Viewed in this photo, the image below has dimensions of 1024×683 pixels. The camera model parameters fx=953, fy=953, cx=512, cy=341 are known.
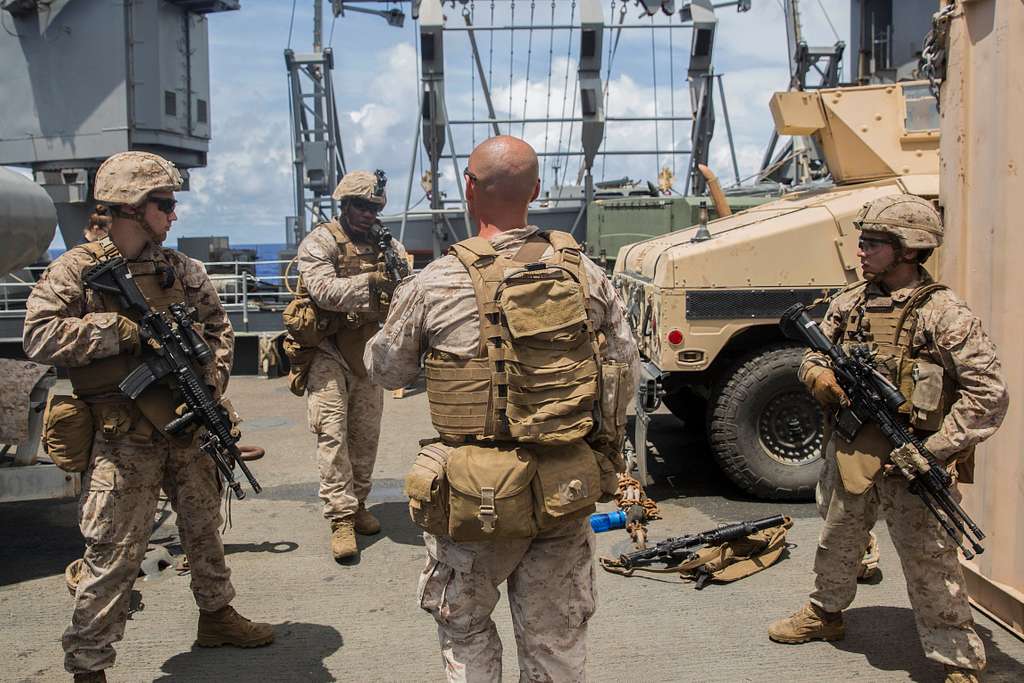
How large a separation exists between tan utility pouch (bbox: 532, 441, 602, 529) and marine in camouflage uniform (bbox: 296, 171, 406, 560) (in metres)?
2.52

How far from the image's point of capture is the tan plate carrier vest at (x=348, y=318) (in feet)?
16.6

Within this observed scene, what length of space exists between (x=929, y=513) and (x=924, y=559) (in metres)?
0.17

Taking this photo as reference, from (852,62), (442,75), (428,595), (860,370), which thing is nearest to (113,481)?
(428,595)

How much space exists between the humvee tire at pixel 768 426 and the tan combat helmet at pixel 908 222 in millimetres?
2166

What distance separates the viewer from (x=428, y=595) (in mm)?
2754

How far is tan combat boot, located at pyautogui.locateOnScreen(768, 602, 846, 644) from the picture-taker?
3857mm

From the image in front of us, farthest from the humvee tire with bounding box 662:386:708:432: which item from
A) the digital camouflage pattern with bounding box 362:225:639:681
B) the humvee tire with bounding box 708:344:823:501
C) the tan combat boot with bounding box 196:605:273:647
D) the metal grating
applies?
the digital camouflage pattern with bounding box 362:225:639:681

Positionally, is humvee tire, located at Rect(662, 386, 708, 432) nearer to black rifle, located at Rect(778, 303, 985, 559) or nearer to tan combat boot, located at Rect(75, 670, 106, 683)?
black rifle, located at Rect(778, 303, 985, 559)

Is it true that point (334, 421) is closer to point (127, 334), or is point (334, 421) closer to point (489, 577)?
point (127, 334)

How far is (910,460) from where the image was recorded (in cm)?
333

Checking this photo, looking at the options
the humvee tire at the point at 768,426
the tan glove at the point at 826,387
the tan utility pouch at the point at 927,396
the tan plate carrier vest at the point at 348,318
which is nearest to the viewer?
the tan utility pouch at the point at 927,396

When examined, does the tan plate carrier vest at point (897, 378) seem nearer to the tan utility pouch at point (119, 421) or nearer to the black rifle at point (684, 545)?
the black rifle at point (684, 545)

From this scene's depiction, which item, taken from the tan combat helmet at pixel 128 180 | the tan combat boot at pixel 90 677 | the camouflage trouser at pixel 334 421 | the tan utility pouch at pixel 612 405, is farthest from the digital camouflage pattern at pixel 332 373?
the tan utility pouch at pixel 612 405

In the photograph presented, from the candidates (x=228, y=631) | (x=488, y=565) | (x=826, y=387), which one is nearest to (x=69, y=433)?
(x=228, y=631)
